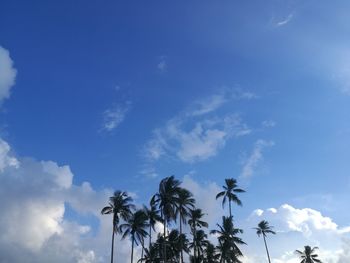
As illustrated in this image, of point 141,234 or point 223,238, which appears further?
point 223,238

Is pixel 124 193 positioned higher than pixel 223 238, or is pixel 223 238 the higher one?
pixel 124 193

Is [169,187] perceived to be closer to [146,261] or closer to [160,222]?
[160,222]

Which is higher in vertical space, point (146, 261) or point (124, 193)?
point (124, 193)

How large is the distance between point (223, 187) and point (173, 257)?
17.5 meters

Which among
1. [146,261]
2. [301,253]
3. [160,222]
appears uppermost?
[301,253]

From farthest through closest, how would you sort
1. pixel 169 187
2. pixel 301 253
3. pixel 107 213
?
pixel 301 253
pixel 107 213
pixel 169 187

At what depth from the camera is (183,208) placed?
74312 mm

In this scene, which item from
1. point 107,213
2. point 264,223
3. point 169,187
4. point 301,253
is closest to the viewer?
point 169,187

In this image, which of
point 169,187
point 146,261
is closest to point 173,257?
point 146,261

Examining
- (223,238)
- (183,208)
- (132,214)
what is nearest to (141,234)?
(132,214)

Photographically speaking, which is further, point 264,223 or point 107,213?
point 264,223

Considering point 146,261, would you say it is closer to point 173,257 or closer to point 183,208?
point 173,257

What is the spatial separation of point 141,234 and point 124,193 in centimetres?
811

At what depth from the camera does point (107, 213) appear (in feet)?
247
